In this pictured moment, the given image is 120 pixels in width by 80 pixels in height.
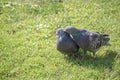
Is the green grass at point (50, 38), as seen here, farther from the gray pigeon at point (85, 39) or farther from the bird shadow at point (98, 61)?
the gray pigeon at point (85, 39)

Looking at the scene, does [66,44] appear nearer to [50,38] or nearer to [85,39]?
[85,39]

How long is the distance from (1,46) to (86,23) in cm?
205

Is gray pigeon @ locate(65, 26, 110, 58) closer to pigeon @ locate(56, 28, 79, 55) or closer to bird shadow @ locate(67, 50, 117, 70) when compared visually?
pigeon @ locate(56, 28, 79, 55)

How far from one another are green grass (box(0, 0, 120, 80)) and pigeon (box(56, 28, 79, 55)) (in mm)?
206

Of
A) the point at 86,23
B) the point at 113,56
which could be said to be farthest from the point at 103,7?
the point at 113,56

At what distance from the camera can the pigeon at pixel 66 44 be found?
673 centimetres

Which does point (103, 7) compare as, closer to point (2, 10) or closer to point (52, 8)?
point (52, 8)

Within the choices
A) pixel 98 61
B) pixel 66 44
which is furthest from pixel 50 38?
pixel 98 61

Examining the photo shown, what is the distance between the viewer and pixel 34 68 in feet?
21.9

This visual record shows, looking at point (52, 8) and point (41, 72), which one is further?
point (52, 8)

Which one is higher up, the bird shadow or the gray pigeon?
the gray pigeon

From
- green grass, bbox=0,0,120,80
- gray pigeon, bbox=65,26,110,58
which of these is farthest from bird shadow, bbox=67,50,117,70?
gray pigeon, bbox=65,26,110,58

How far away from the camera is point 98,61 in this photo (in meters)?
6.78

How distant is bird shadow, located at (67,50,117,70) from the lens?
6.67m
